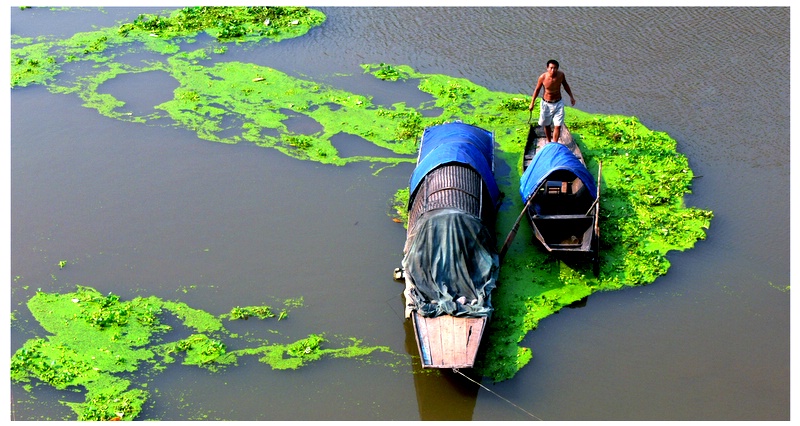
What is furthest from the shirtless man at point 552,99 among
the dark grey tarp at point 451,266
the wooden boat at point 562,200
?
the dark grey tarp at point 451,266

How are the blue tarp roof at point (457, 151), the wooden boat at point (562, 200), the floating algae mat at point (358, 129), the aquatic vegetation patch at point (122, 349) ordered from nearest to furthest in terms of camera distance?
the aquatic vegetation patch at point (122, 349)
the floating algae mat at point (358, 129)
the wooden boat at point (562, 200)
the blue tarp roof at point (457, 151)

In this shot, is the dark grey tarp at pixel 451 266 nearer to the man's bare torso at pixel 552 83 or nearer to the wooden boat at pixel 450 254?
the wooden boat at pixel 450 254

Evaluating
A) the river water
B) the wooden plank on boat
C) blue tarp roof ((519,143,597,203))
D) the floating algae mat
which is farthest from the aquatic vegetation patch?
blue tarp roof ((519,143,597,203))

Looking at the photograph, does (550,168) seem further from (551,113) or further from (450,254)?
(450,254)

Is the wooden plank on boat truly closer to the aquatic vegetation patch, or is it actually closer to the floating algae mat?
the floating algae mat

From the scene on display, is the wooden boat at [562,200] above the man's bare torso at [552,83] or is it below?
below

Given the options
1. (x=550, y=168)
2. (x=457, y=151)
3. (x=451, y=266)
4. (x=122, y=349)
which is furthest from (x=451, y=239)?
(x=122, y=349)

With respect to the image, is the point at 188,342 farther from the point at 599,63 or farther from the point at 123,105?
the point at 599,63
